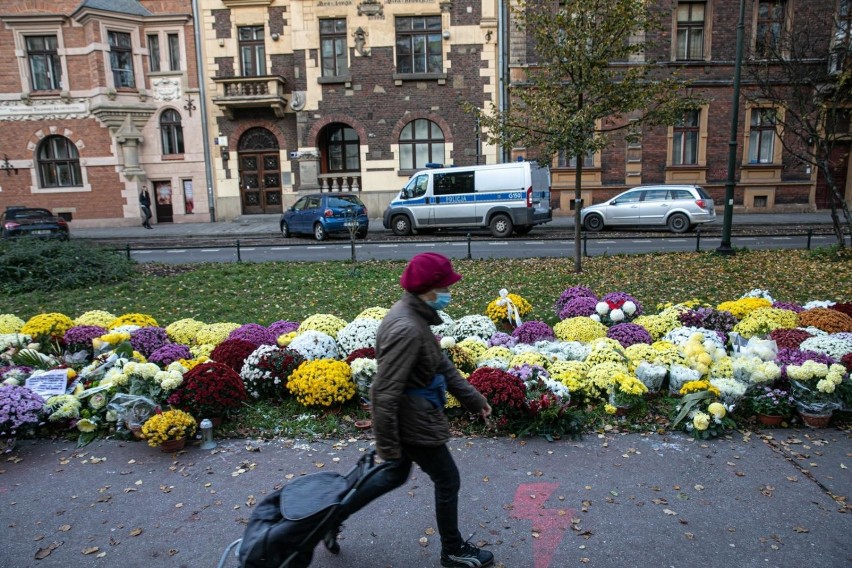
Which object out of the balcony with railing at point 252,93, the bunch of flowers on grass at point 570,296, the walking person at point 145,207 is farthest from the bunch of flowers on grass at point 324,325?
the walking person at point 145,207

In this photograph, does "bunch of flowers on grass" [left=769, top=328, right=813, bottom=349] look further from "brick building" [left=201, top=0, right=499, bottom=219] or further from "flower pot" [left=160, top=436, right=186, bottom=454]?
"brick building" [left=201, top=0, right=499, bottom=219]

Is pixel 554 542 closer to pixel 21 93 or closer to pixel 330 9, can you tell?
pixel 330 9

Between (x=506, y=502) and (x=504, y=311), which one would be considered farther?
(x=504, y=311)

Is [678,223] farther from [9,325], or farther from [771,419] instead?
[9,325]

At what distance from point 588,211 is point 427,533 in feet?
63.3

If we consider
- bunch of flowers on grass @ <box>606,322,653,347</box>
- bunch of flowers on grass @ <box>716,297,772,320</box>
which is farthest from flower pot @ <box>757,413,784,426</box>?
bunch of flowers on grass @ <box>716,297,772,320</box>

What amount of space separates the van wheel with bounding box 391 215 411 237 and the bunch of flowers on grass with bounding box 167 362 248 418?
55.3ft

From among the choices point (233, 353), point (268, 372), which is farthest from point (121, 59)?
point (268, 372)

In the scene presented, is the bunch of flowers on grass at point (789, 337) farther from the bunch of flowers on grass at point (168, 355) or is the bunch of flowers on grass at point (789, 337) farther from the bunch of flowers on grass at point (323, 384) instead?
the bunch of flowers on grass at point (168, 355)

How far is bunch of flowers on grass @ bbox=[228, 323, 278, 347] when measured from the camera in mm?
7055

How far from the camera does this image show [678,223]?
20.8 m

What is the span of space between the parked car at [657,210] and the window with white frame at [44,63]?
25.7 m

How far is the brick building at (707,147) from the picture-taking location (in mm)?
25906

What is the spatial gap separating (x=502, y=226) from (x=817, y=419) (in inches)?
618
